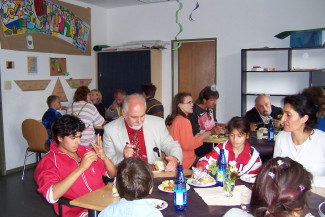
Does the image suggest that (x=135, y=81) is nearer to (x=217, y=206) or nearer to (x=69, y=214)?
(x=69, y=214)

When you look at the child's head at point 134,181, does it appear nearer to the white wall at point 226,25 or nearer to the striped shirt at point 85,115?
the striped shirt at point 85,115

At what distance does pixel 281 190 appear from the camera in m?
1.31

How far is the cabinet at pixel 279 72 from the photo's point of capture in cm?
574

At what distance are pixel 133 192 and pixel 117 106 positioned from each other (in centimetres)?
499

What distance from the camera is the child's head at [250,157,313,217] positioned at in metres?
1.31

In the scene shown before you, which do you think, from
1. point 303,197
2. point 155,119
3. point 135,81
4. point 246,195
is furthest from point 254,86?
point 303,197

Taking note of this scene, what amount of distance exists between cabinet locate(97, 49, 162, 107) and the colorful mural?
66cm

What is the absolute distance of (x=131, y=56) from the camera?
7.06 metres

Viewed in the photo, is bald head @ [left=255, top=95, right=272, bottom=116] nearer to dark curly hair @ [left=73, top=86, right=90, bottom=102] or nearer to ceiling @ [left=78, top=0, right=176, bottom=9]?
dark curly hair @ [left=73, top=86, right=90, bottom=102]

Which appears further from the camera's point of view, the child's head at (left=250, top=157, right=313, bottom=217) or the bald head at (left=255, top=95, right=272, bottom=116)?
the bald head at (left=255, top=95, right=272, bottom=116)

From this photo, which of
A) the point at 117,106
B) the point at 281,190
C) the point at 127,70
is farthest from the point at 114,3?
the point at 281,190

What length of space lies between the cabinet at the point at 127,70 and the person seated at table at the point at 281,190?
5.68m

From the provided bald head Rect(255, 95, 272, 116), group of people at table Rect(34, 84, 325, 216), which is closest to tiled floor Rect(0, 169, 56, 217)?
group of people at table Rect(34, 84, 325, 216)

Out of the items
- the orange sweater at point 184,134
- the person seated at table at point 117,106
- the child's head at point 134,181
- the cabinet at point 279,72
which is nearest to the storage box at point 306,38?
Answer: the cabinet at point 279,72
